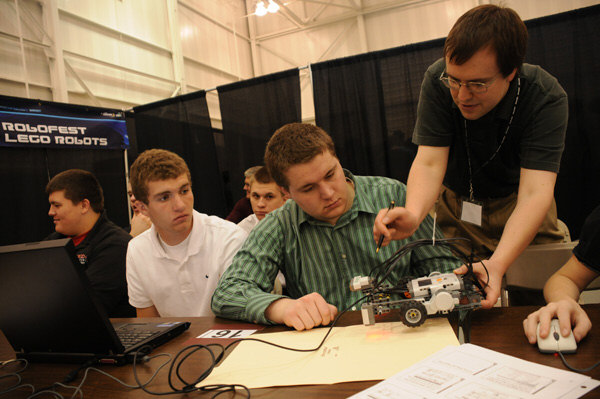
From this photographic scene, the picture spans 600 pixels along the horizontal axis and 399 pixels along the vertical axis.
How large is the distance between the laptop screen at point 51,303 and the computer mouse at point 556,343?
38.9 inches

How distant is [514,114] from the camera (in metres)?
1.56

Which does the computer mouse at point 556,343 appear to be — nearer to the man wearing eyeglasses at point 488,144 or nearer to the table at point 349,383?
the table at point 349,383

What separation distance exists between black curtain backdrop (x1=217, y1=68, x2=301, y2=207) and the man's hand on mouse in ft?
14.5

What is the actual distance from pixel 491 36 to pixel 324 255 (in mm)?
872

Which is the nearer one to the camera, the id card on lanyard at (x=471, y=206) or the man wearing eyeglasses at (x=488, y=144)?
the man wearing eyeglasses at (x=488, y=144)

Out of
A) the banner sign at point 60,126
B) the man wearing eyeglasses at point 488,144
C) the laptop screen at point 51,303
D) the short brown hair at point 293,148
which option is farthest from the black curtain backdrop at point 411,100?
the laptop screen at point 51,303

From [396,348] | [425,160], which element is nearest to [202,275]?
[425,160]

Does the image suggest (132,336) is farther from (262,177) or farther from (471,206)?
(262,177)

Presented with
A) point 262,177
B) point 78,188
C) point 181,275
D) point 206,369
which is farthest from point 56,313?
point 262,177

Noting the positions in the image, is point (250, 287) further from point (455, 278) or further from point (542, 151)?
point (542, 151)

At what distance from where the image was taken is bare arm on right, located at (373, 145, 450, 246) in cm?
118

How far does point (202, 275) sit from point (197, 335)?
86cm

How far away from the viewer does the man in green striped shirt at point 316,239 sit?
1421 millimetres

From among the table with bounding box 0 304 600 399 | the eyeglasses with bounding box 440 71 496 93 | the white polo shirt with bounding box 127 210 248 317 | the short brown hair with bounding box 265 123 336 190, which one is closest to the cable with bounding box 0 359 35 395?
the table with bounding box 0 304 600 399
